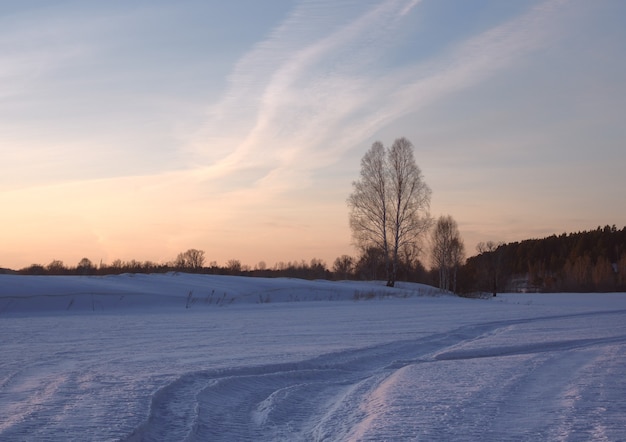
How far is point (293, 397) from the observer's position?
18.8 ft

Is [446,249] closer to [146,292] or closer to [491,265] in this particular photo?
[491,265]

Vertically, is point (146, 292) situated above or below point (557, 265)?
below

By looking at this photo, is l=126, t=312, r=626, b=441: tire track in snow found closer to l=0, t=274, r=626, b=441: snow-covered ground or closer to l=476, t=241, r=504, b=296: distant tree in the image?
l=0, t=274, r=626, b=441: snow-covered ground

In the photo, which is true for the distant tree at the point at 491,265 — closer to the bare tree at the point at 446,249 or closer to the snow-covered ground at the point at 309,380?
the bare tree at the point at 446,249

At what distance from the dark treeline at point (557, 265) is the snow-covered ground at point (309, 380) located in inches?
1827

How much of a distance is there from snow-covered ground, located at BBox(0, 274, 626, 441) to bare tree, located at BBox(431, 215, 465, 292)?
136ft

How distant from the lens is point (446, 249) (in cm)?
5534

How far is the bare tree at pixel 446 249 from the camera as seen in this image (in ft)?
179

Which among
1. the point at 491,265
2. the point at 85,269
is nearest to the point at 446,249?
the point at 491,265

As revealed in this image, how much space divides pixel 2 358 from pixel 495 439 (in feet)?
19.3

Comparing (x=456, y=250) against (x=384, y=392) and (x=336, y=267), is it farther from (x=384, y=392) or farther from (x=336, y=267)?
(x=384, y=392)

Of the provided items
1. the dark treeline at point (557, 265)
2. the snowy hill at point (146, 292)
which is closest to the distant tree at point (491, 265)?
the dark treeline at point (557, 265)

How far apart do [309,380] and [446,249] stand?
49992 mm

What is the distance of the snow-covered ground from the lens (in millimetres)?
4461
